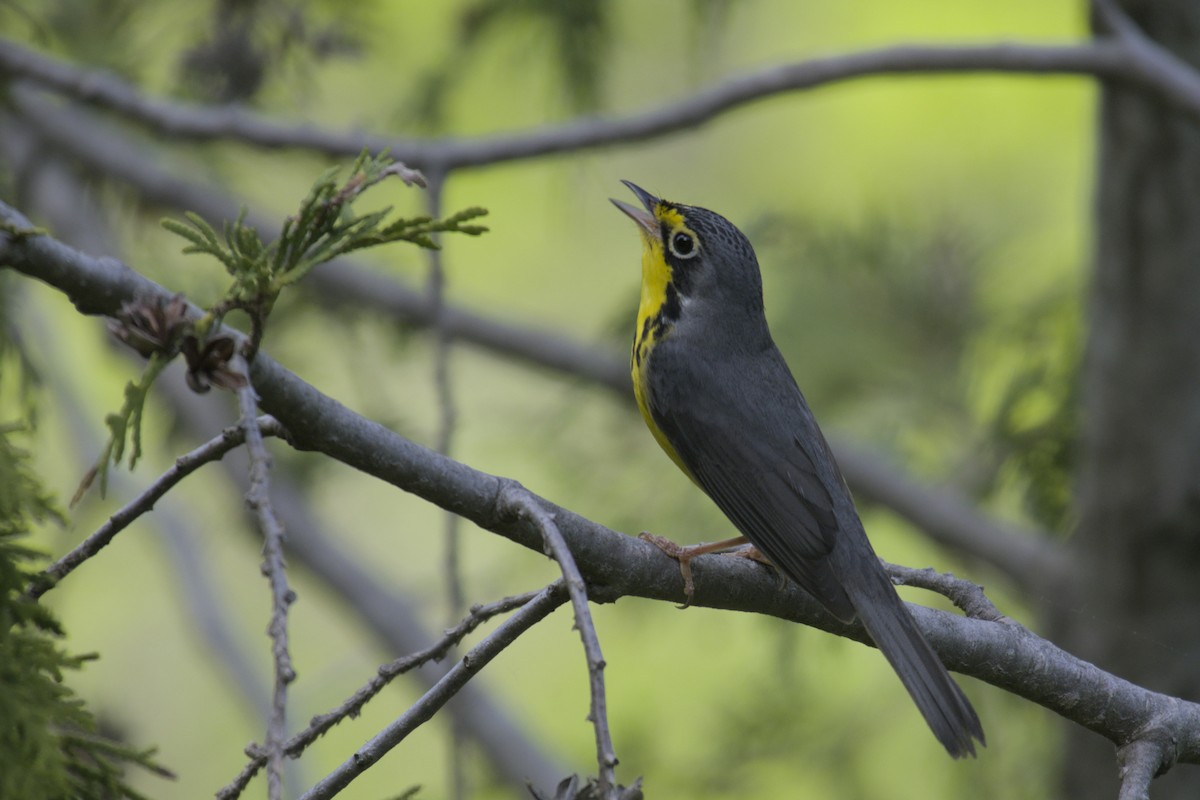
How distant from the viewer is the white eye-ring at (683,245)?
4.57m

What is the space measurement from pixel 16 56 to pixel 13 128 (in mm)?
2074

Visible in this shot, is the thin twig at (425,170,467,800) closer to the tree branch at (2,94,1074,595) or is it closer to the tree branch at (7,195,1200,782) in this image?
the tree branch at (7,195,1200,782)

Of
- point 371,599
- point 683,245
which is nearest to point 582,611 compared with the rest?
point 683,245

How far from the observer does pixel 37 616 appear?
1835 millimetres

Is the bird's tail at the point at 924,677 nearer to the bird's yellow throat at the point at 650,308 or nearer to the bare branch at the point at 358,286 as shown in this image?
the bird's yellow throat at the point at 650,308

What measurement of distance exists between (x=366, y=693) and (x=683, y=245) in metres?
2.83

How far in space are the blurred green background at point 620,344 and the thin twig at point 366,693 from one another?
2.06m

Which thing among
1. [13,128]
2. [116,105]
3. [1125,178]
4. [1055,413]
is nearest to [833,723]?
[1055,413]

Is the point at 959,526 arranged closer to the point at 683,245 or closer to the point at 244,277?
the point at 683,245

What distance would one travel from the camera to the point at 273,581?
151 centimetres

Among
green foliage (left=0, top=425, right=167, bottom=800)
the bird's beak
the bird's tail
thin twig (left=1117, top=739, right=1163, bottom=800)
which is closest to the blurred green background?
the bird's beak

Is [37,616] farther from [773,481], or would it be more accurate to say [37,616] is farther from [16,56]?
[16,56]

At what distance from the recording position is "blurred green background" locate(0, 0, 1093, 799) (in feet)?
20.5

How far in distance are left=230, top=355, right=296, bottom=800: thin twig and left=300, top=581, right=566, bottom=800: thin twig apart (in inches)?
15.2
